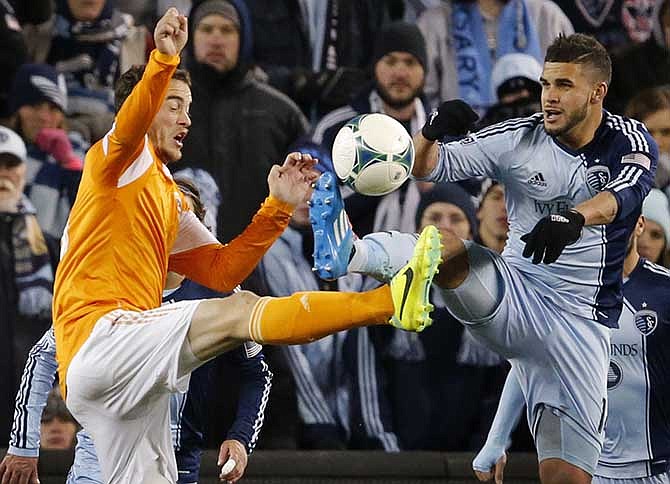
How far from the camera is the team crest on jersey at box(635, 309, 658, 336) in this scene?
6.77m

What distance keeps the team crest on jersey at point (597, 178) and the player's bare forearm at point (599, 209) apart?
0.33 m

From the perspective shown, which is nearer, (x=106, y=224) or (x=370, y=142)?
(x=106, y=224)

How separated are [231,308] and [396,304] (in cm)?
55

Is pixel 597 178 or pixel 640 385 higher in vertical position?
pixel 597 178

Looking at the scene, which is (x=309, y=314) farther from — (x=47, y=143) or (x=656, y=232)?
(x=47, y=143)

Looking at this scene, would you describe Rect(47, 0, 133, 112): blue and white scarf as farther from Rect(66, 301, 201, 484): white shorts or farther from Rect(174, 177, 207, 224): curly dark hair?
Rect(66, 301, 201, 484): white shorts

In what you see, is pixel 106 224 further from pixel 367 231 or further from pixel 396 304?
pixel 367 231

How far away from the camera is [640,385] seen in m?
6.74

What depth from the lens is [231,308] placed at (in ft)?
15.6

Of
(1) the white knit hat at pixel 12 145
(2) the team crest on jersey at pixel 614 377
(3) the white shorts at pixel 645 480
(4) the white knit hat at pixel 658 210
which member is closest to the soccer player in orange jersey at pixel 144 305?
(2) the team crest on jersey at pixel 614 377

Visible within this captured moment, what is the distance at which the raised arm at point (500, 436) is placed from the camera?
609cm

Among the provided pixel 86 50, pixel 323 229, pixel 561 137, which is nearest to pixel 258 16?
pixel 86 50

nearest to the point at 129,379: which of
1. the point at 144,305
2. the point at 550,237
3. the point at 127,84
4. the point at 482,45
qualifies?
the point at 144,305

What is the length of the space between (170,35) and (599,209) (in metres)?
1.70
